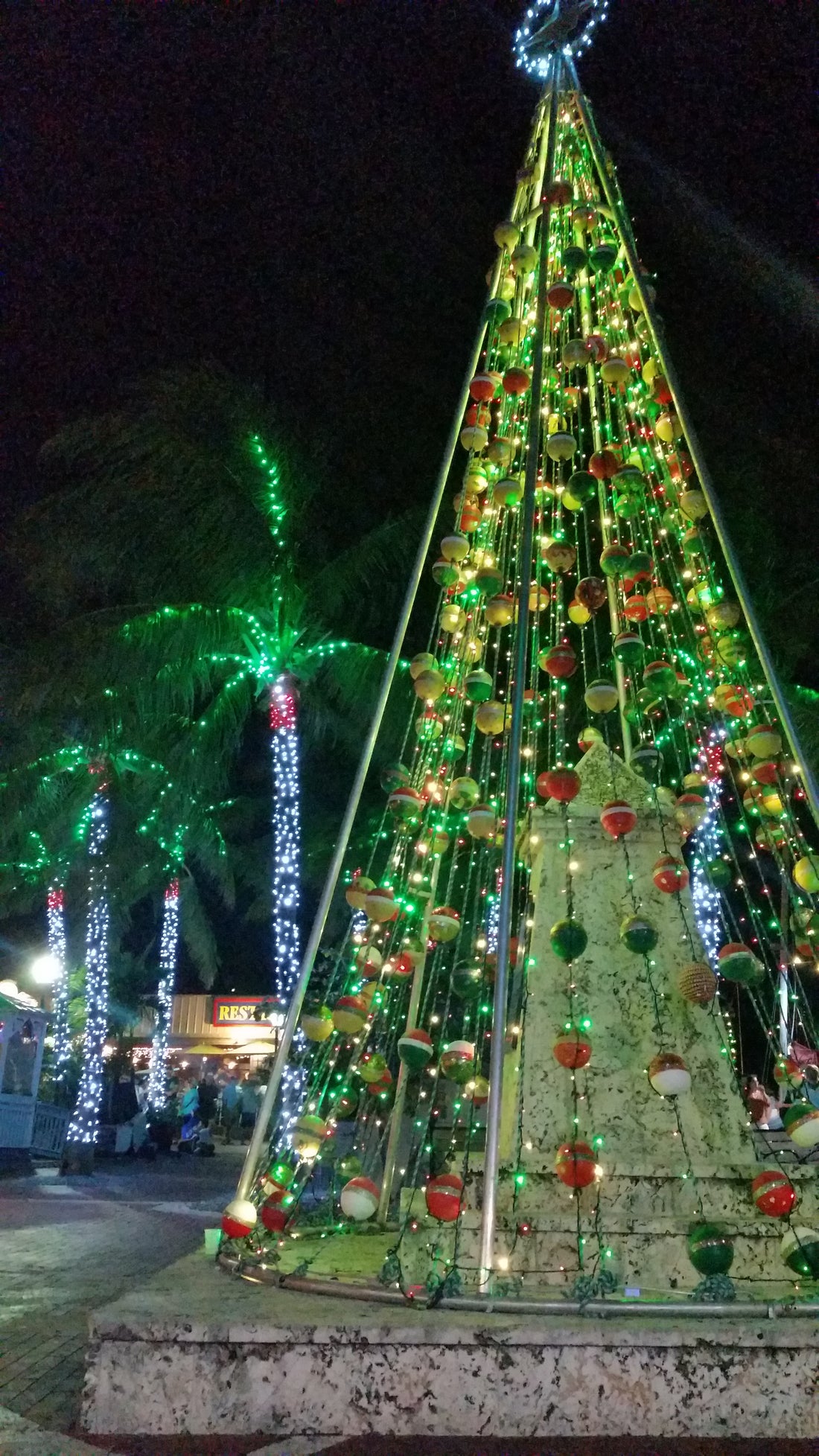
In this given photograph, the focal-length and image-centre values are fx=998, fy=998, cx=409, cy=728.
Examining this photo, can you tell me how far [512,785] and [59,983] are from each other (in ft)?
70.5

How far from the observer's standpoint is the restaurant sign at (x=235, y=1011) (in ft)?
125

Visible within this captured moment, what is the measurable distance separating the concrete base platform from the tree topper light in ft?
22.7

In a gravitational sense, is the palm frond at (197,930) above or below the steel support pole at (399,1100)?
below

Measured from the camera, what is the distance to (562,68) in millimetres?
6242

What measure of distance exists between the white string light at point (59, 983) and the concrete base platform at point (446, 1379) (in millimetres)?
20369

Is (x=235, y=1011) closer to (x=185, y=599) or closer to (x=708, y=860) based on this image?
(x=185, y=599)

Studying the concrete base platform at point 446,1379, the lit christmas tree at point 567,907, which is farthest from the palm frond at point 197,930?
the concrete base platform at point 446,1379

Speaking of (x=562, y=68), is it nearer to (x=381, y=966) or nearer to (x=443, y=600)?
(x=443, y=600)

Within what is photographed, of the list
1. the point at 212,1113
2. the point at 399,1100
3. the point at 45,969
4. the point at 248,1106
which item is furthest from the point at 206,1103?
the point at 399,1100

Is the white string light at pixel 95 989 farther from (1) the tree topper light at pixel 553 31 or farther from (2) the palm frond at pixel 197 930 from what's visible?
(1) the tree topper light at pixel 553 31

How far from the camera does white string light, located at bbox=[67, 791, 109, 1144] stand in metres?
16.3

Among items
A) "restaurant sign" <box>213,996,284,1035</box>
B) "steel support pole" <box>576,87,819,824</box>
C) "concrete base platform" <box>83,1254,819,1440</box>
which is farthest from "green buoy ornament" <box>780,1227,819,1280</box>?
"restaurant sign" <box>213,996,284,1035</box>

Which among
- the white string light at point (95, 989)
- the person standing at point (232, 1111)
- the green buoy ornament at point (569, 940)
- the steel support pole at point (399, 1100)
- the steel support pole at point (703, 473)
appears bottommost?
the person standing at point (232, 1111)

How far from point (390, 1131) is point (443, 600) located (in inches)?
129
